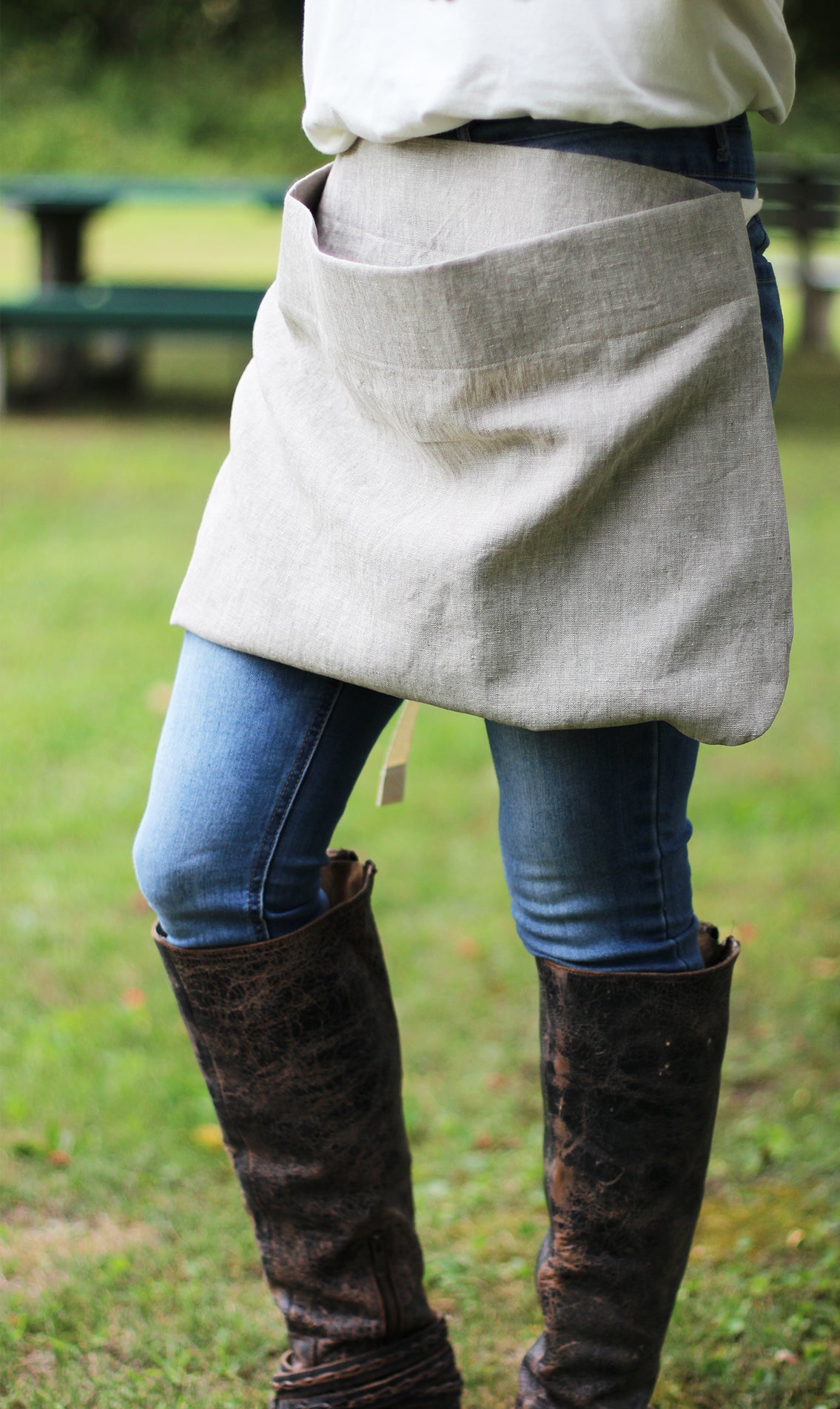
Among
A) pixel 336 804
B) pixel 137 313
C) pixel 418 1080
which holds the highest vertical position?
pixel 336 804

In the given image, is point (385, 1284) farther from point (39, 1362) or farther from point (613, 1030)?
point (39, 1362)

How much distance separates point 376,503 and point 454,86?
31 centimetres

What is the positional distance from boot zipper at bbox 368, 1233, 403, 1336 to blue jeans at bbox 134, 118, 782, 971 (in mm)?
343

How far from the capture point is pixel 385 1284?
1.31m

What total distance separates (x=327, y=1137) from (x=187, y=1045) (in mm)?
999

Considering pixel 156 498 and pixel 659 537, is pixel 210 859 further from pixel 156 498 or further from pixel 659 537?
pixel 156 498

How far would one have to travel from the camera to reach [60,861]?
9.21 ft

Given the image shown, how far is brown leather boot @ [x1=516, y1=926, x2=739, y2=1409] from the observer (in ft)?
3.87


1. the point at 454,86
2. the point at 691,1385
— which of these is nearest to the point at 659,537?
the point at 454,86

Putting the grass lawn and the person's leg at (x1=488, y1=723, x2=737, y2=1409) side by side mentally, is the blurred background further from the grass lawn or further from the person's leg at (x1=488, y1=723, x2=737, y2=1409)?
the person's leg at (x1=488, y1=723, x2=737, y2=1409)

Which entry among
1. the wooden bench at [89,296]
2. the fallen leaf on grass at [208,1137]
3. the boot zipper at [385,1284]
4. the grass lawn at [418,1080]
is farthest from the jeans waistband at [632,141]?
the wooden bench at [89,296]

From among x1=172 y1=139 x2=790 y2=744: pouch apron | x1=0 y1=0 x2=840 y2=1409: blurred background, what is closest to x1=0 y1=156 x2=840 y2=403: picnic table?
x1=0 y1=0 x2=840 y2=1409: blurred background

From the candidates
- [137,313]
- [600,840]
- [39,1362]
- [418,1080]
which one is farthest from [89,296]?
[600,840]

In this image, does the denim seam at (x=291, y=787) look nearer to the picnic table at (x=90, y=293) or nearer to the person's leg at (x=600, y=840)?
the person's leg at (x=600, y=840)
